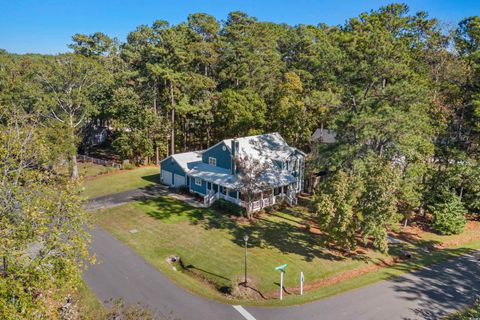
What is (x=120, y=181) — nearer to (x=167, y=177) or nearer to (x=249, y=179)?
(x=167, y=177)

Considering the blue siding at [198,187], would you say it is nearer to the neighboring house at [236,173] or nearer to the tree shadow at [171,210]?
the neighboring house at [236,173]

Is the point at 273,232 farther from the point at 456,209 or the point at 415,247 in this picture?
the point at 456,209

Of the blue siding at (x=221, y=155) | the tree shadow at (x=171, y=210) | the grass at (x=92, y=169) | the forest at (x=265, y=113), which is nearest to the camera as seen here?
the forest at (x=265, y=113)

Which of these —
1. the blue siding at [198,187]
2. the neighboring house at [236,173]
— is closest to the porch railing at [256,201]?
the neighboring house at [236,173]

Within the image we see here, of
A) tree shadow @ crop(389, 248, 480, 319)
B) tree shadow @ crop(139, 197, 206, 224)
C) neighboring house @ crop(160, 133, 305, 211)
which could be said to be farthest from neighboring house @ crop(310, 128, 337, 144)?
tree shadow @ crop(389, 248, 480, 319)

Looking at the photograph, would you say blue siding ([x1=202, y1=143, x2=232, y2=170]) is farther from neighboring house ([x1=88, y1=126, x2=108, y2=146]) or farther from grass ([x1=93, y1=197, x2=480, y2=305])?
neighboring house ([x1=88, y1=126, x2=108, y2=146])

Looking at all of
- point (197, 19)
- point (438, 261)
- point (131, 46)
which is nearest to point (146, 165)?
point (131, 46)


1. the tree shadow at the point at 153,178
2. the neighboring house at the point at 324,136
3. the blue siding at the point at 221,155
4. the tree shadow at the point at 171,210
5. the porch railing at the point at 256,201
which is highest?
the neighboring house at the point at 324,136
